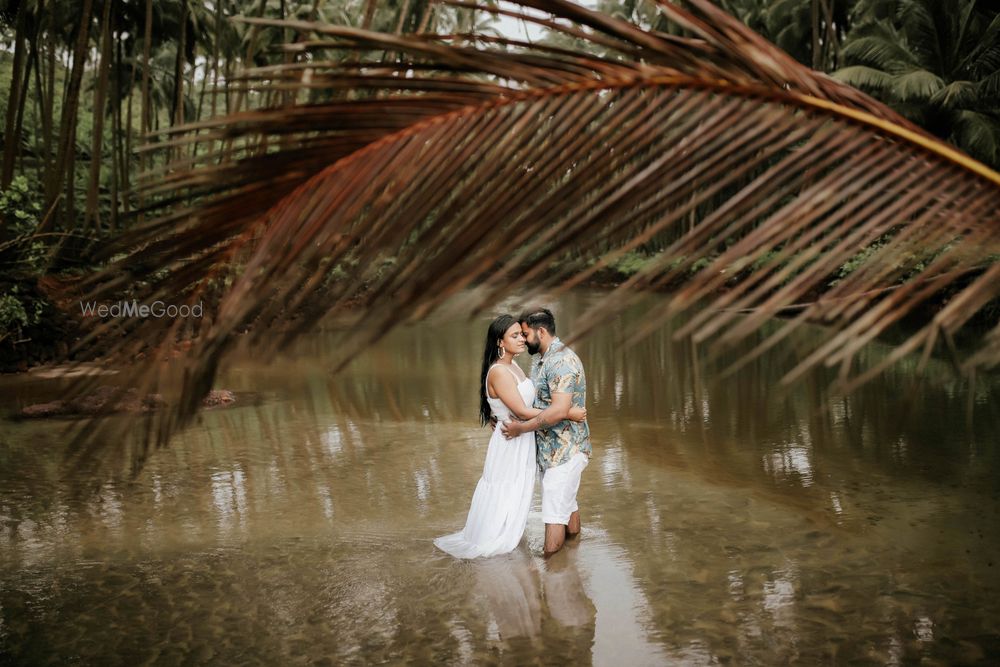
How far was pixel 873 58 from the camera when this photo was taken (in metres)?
24.3

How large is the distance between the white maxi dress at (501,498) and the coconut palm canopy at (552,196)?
16.1 feet

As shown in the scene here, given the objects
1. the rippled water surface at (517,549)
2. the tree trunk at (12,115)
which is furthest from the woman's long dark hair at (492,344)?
the tree trunk at (12,115)

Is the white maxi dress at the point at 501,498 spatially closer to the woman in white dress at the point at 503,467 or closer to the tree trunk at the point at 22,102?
the woman in white dress at the point at 503,467

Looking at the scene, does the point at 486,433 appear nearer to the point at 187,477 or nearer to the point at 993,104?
the point at 187,477

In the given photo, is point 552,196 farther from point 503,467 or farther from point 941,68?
point 941,68

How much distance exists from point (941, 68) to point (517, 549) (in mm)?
23352

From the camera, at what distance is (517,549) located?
5.89m

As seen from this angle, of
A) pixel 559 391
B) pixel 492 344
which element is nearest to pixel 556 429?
pixel 559 391

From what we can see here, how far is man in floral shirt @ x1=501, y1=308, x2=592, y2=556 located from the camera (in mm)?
5676

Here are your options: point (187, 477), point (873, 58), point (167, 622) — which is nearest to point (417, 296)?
point (167, 622)

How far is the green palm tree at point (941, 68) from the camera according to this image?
2234cm

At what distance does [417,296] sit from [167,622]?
452cm

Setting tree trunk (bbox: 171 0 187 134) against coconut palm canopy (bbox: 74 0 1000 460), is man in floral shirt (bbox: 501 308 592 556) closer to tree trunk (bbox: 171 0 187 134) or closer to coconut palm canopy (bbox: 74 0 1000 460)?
coconut palm canopy (bbox: 74 0 1000 460)

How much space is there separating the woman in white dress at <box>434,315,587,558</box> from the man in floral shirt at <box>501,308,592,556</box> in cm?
9
